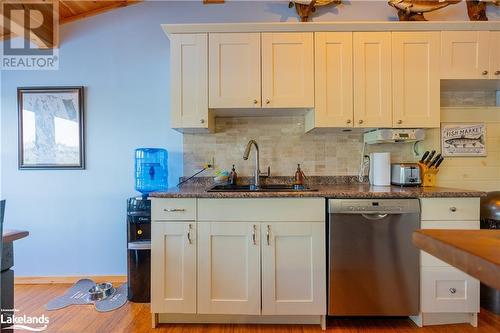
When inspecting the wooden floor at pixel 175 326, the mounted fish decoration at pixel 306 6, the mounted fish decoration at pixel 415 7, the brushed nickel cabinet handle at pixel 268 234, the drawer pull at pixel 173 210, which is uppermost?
the mounted fish decoration at pixel 306 6

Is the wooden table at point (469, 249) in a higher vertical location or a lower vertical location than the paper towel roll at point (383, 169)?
lower

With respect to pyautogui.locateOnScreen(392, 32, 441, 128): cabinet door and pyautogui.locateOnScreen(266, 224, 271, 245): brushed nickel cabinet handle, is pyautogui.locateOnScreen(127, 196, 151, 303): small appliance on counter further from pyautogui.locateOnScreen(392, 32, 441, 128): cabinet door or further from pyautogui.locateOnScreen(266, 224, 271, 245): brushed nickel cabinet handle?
pyautogui.locateOnScreen(392, 32, 441, 128): cabinet door

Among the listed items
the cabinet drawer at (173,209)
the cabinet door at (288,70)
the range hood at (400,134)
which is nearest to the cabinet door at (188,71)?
the cabinet door at (288,70)

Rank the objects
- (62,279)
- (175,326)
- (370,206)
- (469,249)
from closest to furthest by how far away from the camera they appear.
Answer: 1. (469,249)
2. (370,206)
3. (175,326)
4. (62,279)

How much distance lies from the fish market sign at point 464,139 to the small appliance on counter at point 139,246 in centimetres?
264

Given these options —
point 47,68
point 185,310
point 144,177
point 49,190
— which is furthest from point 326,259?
point 47,68

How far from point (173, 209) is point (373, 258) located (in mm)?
1381

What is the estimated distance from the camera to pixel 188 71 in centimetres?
210

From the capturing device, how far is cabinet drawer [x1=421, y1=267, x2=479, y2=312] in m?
1.82

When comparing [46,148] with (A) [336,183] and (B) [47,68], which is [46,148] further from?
(A) [336,183]

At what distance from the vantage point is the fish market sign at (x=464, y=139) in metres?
2.41

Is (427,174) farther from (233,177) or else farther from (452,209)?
(233,177)
